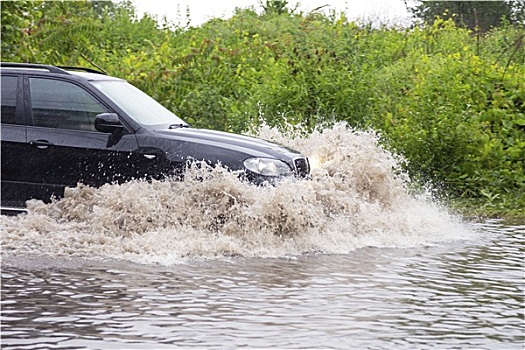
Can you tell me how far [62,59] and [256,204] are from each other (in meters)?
9.77

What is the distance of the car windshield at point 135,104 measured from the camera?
11.1 m

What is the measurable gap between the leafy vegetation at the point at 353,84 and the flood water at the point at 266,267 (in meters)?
2.55

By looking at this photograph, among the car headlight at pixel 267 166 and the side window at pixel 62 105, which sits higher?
the side window at pixel 62 105

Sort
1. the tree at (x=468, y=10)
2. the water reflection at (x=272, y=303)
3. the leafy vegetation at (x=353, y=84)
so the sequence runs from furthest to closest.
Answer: the tree at (x=468, y=10) < the leafy vegetation at (x=353, y=84) < the water reflection at (x=272, y=303)

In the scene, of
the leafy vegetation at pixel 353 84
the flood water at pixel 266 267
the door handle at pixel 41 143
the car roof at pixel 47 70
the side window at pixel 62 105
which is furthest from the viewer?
the leafy vegetation at pixel 353 84

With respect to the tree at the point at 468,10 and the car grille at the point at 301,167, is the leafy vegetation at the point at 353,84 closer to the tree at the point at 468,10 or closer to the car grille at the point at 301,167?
the car grille at the point at 301,167

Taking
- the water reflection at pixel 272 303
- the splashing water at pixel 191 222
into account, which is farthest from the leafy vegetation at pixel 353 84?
the water reflection at pixel 272 303

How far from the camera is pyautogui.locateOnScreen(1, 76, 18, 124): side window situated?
1107cm

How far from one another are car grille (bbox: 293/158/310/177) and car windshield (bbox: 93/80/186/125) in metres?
1.49

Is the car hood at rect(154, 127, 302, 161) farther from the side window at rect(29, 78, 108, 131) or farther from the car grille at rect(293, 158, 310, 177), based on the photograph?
the side window at rect(29, 78, 108, 131)

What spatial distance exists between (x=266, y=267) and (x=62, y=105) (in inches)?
125

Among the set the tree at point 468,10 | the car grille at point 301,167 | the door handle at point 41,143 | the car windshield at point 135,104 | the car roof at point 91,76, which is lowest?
the car grille at point 301,167

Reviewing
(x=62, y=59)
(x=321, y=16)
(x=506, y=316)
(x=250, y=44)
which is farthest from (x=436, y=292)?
(x=321, y=16)

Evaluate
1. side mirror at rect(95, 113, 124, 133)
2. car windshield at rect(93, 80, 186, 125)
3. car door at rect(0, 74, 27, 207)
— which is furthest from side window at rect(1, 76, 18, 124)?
side mirror at rect(95, 113, 124, 133)
